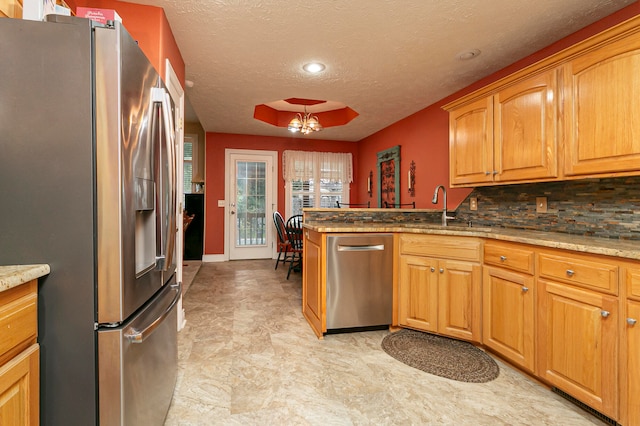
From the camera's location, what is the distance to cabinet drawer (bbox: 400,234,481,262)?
226cm

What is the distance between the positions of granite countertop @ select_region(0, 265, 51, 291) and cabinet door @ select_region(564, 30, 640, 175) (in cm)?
255

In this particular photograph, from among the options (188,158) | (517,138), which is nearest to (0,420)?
(517,138)

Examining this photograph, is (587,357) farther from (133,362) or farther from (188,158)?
(188,158)

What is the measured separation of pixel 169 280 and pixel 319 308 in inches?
50.8

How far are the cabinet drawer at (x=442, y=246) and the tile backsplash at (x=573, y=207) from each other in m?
0.65

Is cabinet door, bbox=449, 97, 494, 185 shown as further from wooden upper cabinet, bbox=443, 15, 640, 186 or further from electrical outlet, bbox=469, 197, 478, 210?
electrical outlet, bbox=469, 197, 478, 210

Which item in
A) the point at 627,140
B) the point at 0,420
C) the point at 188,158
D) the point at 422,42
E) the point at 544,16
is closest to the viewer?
the point at 0,420

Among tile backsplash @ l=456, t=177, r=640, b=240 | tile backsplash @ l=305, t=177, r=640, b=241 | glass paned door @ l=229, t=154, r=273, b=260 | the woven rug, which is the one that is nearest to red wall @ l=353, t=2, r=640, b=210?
tile backsplash @ l=305, t=177, r=640, b=241

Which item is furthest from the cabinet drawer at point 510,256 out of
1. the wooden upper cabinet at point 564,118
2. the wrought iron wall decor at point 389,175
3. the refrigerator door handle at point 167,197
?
the wrought iron wall decor at point 389,175

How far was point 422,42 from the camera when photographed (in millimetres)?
2484

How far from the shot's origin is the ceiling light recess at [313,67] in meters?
2.92

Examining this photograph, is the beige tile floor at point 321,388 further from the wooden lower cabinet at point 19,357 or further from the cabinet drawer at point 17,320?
the cabinet drawer at point 17,320

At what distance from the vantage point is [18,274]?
834mm

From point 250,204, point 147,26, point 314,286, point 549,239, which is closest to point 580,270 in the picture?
point 549,239
